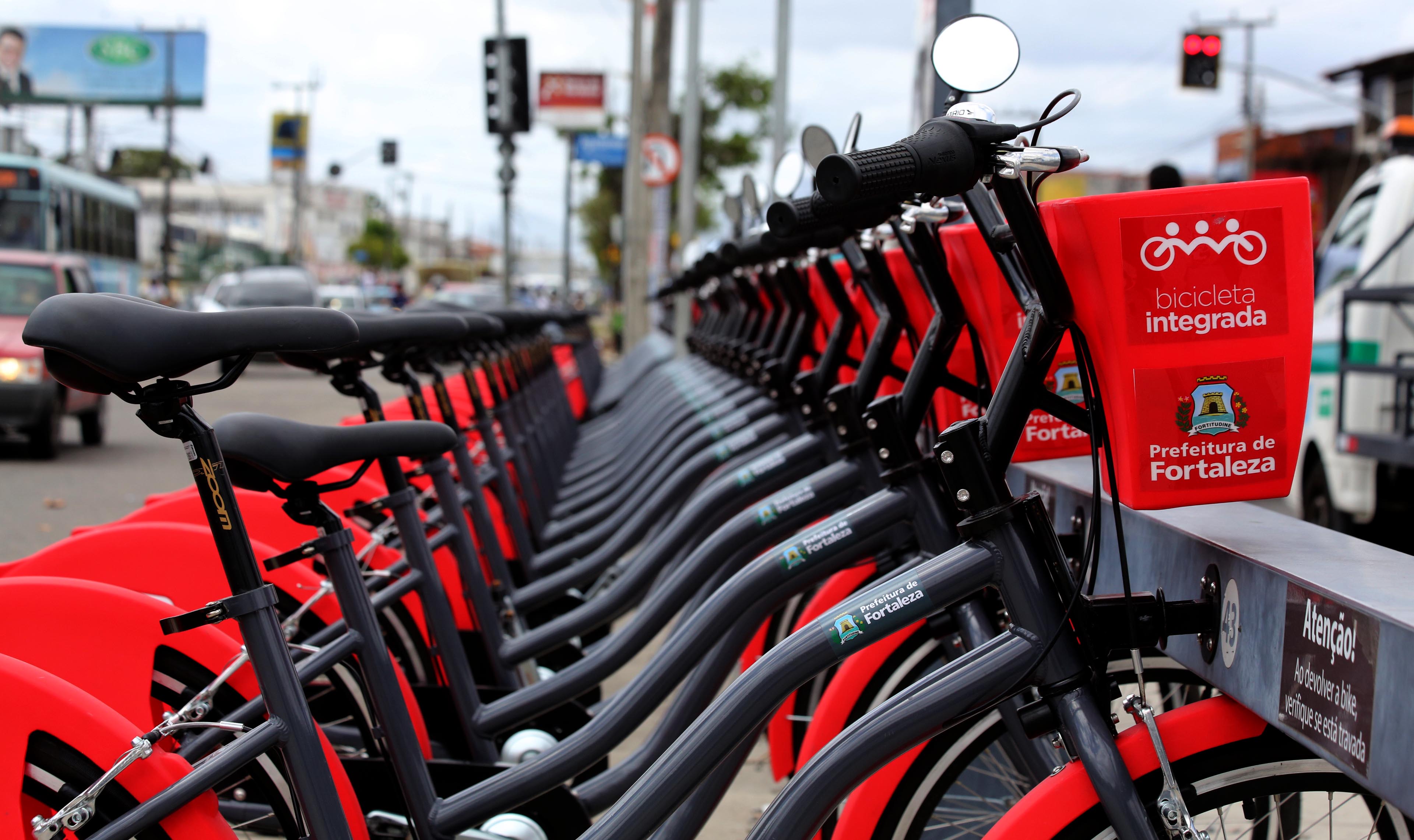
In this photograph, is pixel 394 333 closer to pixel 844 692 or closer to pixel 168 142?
pixel 844 692

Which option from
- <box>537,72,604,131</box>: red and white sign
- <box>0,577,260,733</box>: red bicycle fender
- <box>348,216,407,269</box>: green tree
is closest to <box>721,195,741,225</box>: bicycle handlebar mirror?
<box>0,577,260,733</box>: red bicycle fender

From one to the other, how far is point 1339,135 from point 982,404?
1746 inches

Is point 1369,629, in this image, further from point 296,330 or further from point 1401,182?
point 1401,182

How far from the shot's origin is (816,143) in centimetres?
270

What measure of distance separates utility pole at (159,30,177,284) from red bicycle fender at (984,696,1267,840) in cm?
4135

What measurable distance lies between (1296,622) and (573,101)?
99.8 ft

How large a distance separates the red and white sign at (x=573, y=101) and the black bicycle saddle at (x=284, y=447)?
94.1ft

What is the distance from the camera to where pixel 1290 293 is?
1.71 m

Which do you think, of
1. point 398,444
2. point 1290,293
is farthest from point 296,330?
point 1290,293

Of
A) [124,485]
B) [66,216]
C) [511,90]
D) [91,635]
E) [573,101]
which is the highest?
[573,101]

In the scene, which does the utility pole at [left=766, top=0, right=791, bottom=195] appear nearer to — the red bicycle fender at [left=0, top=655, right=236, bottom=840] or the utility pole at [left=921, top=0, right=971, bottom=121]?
the utility pole at [left=921, top=0, right=971, bottom=121]

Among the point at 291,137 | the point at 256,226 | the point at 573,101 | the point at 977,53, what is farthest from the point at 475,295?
the point at 256,226

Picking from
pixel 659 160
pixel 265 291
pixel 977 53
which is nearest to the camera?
pixel 977 53

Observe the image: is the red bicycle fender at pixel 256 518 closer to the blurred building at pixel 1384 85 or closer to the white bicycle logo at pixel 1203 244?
the white bicycle logo at pixel 1203 244
